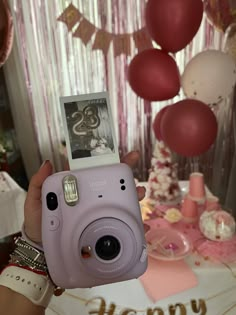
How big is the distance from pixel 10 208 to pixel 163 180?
0.67m

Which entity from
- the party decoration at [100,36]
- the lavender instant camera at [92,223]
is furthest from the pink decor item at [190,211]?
the party decoration at [100,36]

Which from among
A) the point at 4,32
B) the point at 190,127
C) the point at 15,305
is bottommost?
the point at 15,305

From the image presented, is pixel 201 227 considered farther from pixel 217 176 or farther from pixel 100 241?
pixel 217 176

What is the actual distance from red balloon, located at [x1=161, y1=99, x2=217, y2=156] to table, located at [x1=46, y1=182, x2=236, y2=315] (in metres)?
0.45

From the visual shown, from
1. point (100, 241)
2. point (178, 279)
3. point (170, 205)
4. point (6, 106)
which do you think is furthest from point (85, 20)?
point (100, 241)

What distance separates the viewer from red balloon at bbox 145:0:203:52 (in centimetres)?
132

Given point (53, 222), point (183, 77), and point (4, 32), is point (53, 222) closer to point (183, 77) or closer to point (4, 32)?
point (183, 77)

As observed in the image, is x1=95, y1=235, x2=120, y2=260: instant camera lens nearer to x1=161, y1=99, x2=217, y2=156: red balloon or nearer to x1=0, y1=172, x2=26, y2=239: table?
x1=161, y1=99, x2=217, y2=156: red balloon

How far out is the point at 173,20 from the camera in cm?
133

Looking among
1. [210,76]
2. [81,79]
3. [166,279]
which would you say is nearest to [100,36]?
[81,79]

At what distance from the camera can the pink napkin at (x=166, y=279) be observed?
1.05m

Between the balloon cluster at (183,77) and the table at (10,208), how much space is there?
694 mm

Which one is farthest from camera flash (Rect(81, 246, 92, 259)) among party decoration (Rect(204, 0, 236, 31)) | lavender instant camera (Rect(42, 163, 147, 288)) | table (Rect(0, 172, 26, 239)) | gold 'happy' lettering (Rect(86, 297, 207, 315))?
party decoration (Rect(204, 0, 236, 31))

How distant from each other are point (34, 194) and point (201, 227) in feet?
2.21
